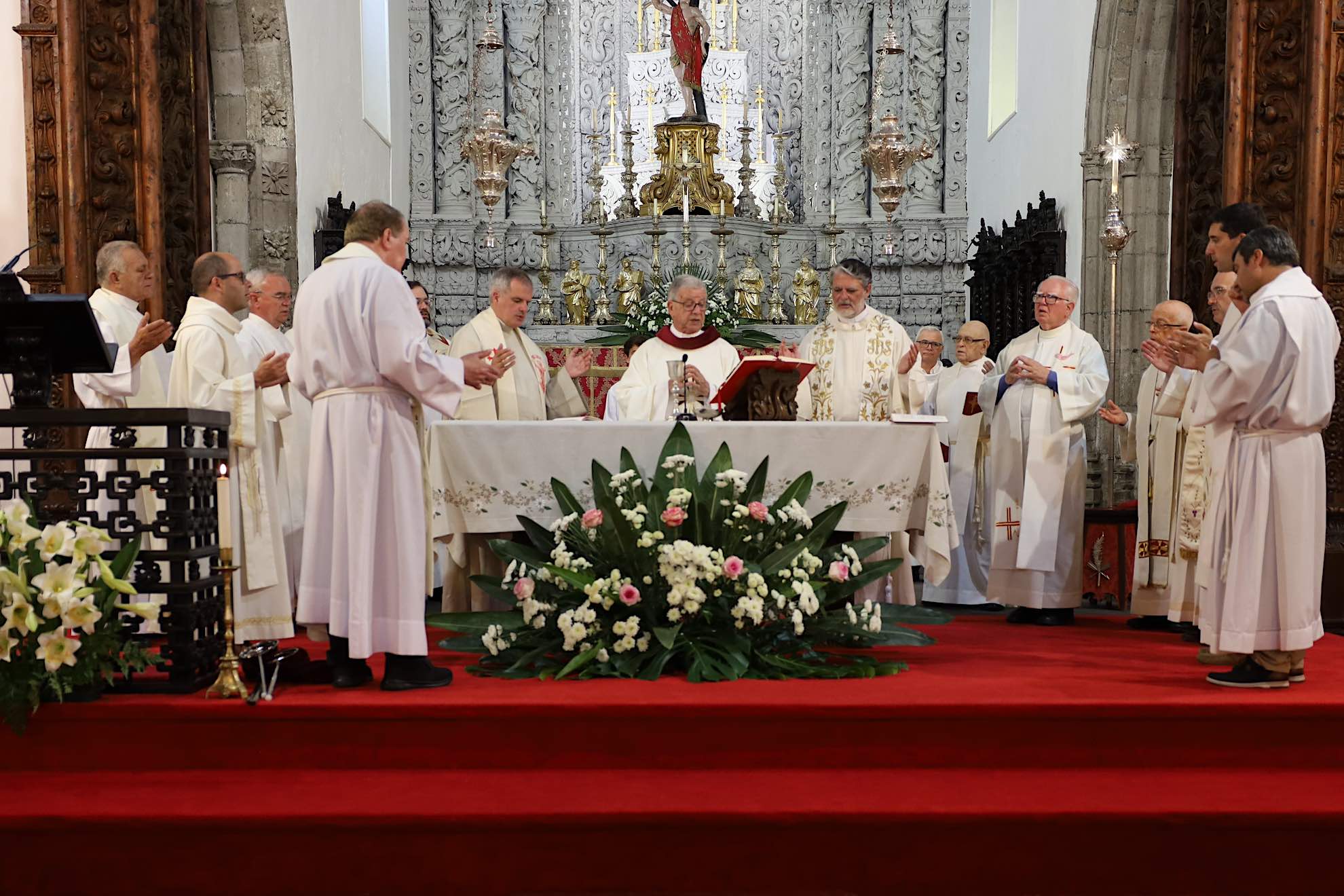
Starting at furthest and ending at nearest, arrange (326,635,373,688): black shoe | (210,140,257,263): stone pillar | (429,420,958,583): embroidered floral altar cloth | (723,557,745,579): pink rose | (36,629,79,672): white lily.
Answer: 1. (210,140,257,263): stone pillar
2. (429,420,958,583): embroidered floral altar cloth
3. (723,557,745,579): pink rose
4. (326,635,373,688): black shoe
5. (36,629,79,672): white lily

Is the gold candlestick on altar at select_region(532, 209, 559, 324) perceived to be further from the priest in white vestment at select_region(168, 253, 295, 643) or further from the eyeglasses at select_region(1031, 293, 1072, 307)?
the priest in white vestment at select_region(168, 253, 295, 643)

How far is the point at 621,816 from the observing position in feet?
12.5

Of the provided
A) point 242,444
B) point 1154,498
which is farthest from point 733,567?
point 1154,498

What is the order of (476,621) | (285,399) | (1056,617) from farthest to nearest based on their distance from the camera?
(1056,617) < (285,399) < (476,621)

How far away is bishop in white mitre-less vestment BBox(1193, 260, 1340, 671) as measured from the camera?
4.68 metres

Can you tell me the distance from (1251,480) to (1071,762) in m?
1.27

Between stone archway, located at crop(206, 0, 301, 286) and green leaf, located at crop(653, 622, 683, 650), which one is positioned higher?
stone archway, located at crop(206, 0, 301, 286)

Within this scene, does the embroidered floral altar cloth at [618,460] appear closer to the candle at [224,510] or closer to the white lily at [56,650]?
the candle at [224,510]

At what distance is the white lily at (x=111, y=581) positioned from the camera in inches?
171

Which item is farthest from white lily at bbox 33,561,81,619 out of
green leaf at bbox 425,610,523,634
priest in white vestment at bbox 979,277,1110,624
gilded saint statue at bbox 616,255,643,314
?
gilded saint statue at bbox 616,255,643,314

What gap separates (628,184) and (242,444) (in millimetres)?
9409

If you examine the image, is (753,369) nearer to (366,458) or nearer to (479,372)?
(479,372)

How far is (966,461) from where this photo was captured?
7.91 metres

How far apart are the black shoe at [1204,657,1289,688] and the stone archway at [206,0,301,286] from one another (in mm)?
7360
